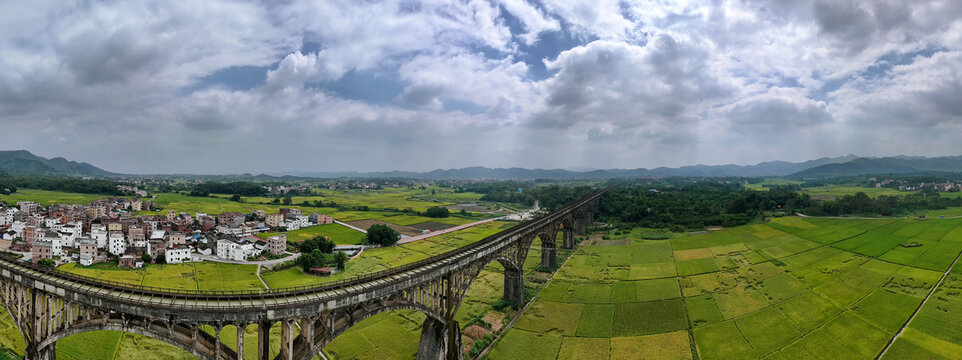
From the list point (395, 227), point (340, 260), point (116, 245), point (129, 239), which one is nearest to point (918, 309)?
point (340, 260)

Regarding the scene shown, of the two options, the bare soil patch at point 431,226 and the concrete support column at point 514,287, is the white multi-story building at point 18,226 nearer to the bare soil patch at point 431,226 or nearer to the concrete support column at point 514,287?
the bare soil patch at point 431,226

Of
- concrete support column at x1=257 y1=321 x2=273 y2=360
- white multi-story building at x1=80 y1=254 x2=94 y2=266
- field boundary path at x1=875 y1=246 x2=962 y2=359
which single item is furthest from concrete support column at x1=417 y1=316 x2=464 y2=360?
white multi-story building at x1=80 y1=254 x2=94 y2=266

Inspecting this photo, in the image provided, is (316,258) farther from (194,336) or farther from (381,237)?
(194,336)

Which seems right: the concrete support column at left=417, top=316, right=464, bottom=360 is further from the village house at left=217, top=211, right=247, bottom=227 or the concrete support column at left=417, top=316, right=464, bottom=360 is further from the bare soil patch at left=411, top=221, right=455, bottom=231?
the village house at left=217, top=211, right=247, bottom=227

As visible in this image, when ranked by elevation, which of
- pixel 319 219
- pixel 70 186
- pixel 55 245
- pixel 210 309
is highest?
pixel 70 186

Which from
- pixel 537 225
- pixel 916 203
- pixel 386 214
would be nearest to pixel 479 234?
pixel 537 225

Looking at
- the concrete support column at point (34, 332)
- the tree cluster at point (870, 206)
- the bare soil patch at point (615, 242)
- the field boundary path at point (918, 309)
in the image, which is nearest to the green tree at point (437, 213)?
the bare soil patch at point (615, 242)

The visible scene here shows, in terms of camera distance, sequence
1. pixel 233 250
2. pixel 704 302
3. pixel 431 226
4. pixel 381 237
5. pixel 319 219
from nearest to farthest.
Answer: pixel 704 302 < pixel 233 250 < pixel 381 237 < pixel 319 219 < pixel 431 226
